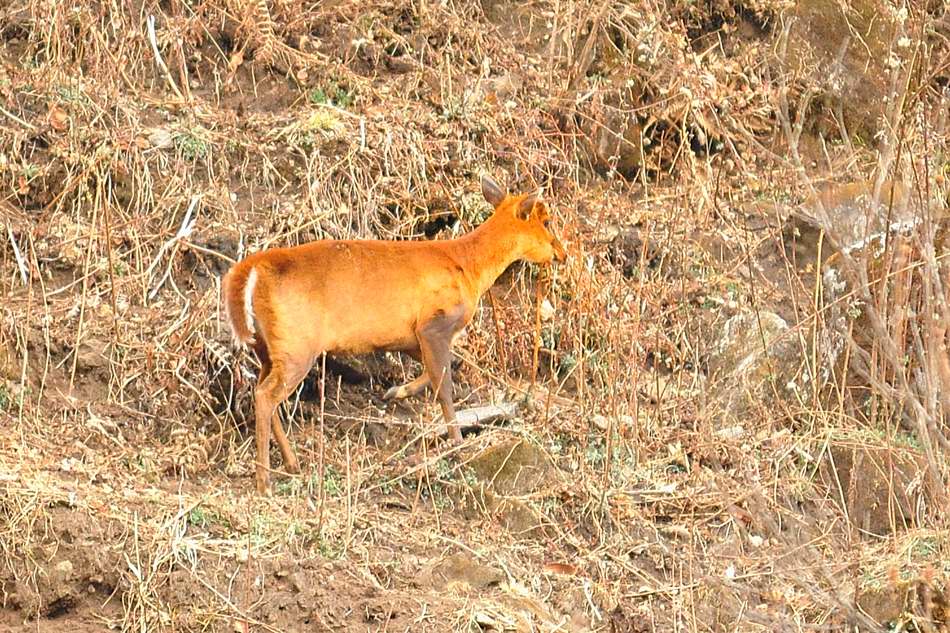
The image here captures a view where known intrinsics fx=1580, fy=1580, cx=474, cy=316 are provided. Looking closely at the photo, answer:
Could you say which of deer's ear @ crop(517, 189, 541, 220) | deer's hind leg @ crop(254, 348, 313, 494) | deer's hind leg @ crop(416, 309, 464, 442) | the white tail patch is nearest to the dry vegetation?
deer's hind leg @ crop(254, 348, 313, 494)

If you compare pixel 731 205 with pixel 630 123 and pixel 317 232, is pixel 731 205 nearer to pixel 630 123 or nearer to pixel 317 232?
pixel 630 123

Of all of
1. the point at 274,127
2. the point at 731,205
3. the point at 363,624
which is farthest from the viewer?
the point at 731,205

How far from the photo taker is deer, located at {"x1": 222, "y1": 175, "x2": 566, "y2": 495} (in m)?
7.67

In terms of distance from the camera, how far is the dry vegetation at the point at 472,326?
6.91 metres

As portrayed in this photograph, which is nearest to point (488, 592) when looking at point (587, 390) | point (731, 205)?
point (587, 390)

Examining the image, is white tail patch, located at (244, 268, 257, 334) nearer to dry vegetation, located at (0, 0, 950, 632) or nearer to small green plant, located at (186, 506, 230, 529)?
dry vegetation, located at (0, 0, 950, 632)

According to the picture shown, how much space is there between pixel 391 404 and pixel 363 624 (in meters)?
2.26

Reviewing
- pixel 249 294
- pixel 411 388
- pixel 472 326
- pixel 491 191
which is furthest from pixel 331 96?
pixel 249 294

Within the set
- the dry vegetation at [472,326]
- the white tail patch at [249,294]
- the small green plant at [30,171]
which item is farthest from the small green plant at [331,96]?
the white tail patch at [249,294]

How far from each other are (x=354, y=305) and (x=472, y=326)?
5.21 feet

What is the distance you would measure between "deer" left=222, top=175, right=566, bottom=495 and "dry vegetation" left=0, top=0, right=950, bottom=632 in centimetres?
43

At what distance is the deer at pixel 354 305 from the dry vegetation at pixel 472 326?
0.43 m

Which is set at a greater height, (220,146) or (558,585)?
(220,146)

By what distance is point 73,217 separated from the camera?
946 cm
